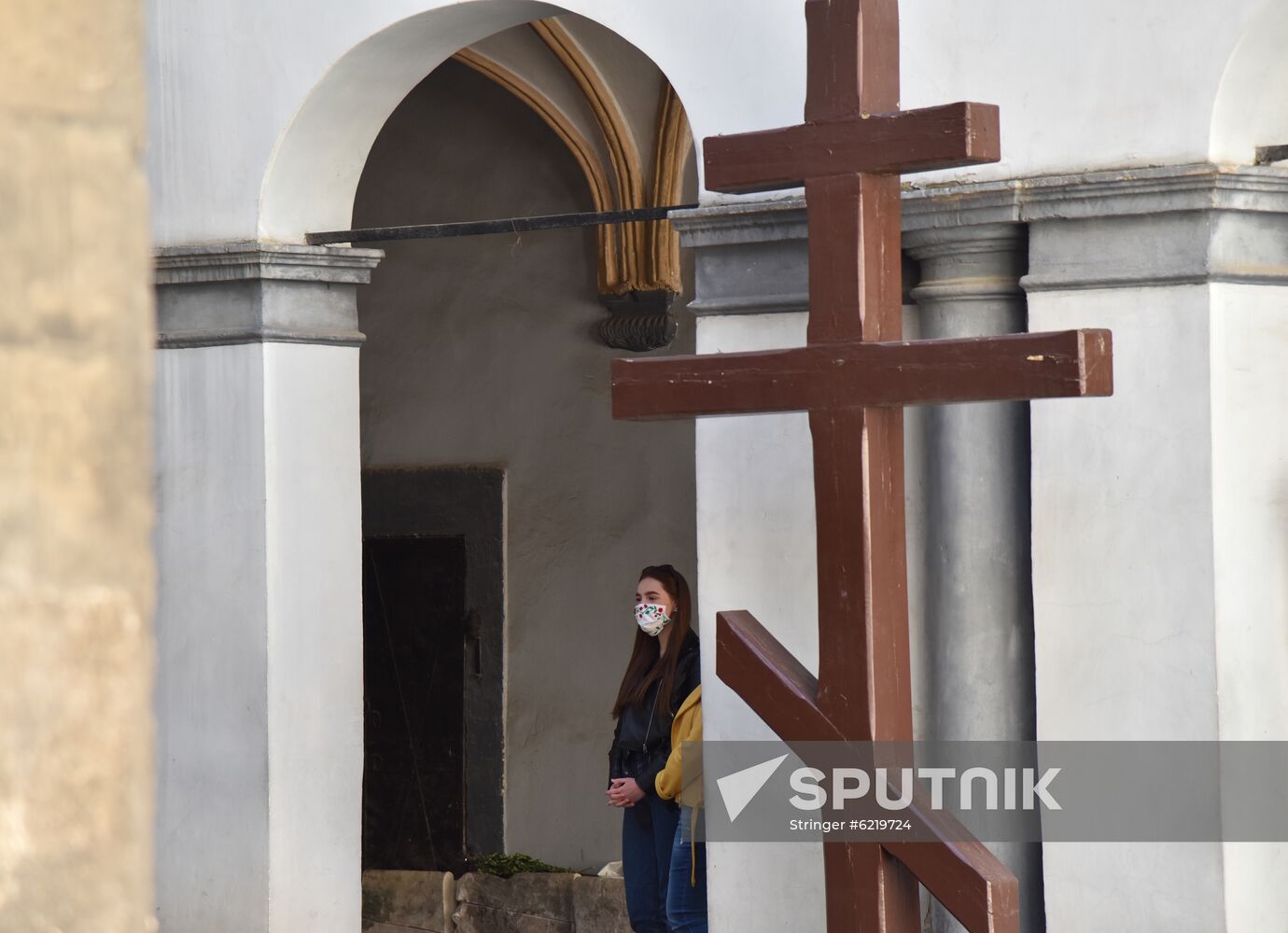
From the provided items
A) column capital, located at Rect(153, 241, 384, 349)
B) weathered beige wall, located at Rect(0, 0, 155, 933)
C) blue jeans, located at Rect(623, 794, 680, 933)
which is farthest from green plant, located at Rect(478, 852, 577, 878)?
weathered beige wall, located at Rect(0, 0, 155, 933)

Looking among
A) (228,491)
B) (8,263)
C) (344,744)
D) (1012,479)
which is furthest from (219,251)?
(8,263)

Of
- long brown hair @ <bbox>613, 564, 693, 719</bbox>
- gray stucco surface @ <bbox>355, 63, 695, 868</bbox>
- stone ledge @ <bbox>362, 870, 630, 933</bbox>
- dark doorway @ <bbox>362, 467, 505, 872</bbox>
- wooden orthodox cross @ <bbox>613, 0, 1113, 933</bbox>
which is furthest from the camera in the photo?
dark doorway @ <bbox>362, 467, 505, 872</bbox>

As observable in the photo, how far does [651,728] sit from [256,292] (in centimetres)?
174

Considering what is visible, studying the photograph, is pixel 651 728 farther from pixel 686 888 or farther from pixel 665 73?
pixel 665 73

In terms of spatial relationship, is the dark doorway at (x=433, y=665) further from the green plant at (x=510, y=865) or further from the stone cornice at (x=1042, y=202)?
the stone cornice at (x=1042, y=202)

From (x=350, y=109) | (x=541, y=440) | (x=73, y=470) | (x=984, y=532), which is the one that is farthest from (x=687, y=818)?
(x=73, y=470)

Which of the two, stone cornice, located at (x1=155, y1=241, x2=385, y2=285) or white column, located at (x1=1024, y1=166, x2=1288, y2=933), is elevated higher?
stone cornice, located at (x1=155, y1=241, x2=385, y2=285)

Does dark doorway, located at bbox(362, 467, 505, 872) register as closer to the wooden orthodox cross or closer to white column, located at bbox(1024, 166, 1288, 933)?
white column, located at bbox(1024, 166, 1288, 933)

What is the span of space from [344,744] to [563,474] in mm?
2481

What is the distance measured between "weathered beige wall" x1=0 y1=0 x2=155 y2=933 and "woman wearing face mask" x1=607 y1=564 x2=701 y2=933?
13.2 ft

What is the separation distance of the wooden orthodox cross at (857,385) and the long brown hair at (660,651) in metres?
1.44

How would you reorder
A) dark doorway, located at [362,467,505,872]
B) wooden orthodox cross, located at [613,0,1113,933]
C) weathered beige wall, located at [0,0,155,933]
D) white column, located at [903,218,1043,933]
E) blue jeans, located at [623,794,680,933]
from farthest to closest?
dark doorway, located at [362,467,505,872], blue jeans, located at [623,794,680,933], white column, located at [903,218,1043,933], wooden orthodox cross, located at [613,0,1113,933], weathered beige wall, located at [0,0,155,933]

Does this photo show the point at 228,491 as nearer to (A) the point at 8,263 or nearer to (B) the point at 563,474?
(B) the point at 563,474

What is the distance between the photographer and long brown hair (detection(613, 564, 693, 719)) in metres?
5.44
